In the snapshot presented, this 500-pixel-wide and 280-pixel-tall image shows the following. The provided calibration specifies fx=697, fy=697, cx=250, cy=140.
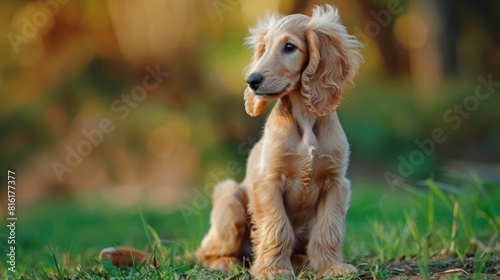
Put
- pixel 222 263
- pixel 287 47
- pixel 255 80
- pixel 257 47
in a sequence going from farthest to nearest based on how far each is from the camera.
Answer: pixel 222 263 → pixel 257 47 → pixel 287 47 → pixel 255 80

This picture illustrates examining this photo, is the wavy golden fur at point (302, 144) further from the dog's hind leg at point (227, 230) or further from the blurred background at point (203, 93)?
the blurred background at point (203, 93)

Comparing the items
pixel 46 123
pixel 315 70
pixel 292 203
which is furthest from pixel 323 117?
pixel 46 123

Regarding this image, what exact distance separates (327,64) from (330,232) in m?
0.96

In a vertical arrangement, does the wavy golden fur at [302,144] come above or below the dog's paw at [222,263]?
above

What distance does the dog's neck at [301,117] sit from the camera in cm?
396

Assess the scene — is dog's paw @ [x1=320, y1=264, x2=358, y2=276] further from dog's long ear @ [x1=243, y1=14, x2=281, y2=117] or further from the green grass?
dog's long ear @ [x1=243, y1=14, x2=281, y2=117]

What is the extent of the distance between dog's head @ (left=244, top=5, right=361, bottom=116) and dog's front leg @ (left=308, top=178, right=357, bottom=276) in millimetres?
495

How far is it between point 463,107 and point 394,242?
6091mm

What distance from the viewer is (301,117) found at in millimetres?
3982

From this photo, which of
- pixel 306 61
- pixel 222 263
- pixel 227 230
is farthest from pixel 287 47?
pixel 222 263

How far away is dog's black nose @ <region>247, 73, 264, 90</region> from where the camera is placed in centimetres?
371

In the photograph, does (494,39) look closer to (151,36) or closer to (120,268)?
(151,36)

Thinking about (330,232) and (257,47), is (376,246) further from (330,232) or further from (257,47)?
(257,47)

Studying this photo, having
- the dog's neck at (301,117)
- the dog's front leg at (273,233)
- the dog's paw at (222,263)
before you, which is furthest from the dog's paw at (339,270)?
the dog's neck at (301,117)
